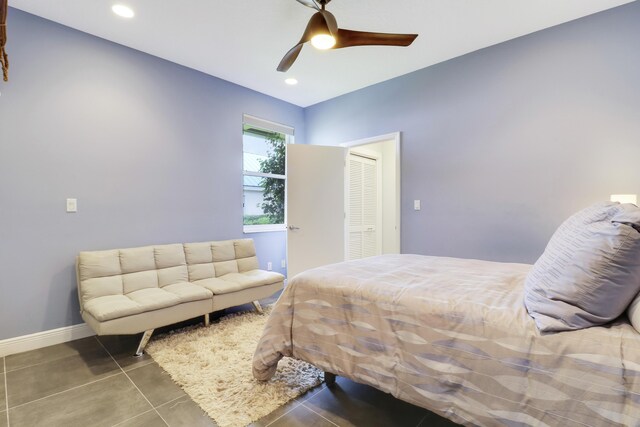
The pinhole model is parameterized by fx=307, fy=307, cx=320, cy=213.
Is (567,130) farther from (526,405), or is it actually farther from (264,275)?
(264,275)

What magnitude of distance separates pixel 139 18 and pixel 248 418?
10.0 ft

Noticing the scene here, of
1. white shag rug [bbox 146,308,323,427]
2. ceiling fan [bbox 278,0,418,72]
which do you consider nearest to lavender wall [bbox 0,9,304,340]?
white shag rug [bbox 146,308,323,427]

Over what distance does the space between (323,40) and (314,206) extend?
2.25m

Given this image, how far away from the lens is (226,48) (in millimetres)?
3012

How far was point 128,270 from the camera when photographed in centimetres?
276

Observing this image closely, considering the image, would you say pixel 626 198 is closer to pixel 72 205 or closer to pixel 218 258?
pixel 218 258

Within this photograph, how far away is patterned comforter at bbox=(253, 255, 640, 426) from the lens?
0.98m

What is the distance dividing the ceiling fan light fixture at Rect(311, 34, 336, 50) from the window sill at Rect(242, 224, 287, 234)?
2468mm

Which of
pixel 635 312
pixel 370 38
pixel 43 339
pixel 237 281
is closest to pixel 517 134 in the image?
pixel 370 38

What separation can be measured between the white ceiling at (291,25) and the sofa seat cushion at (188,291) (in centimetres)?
229

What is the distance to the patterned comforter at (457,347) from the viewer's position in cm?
98

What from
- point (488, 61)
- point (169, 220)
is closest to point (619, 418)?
point (488, 61)

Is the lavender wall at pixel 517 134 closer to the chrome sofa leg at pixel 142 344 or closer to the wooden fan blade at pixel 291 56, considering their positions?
the wooden fan blade at pixel 291 56

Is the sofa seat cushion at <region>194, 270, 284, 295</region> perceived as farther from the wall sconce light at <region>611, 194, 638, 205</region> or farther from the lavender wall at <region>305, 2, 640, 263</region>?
the wall sconce light at <region>611, 194, 638, 205</region>
